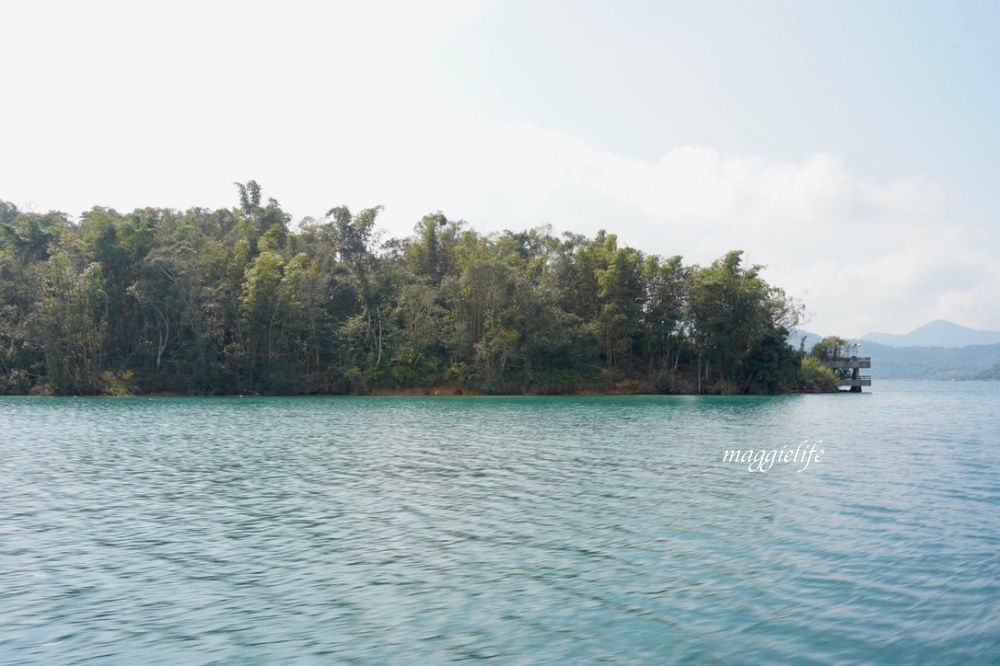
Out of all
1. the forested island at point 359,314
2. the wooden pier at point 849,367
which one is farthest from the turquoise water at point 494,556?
the wooden pier at point 849,367

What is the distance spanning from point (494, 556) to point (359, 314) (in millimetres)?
58745

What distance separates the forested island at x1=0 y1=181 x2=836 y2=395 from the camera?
5988 centimetres

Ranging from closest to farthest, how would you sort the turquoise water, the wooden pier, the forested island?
the turquoise water < the forested island < the wooden pier

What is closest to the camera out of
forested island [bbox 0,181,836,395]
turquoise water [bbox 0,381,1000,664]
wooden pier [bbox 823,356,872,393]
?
turquoise water [bbox 0,381,1000,664]

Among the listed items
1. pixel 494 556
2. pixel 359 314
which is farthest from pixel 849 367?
pixel 494 556

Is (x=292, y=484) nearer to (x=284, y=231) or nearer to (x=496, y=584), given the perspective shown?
(x=496, y=584)

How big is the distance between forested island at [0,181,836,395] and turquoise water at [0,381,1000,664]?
39.1 meters

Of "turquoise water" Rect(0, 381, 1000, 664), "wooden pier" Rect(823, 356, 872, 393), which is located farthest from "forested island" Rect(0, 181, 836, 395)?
"turquoise water" Rect(0, 381, 1000, 664)

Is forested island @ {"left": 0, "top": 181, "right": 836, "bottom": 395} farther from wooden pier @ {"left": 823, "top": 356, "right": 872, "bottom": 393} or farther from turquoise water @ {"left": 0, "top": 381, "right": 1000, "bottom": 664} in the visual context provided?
turquoise water @ {"left": 0, "top": 381, "right": 1000, "bottom": 664}

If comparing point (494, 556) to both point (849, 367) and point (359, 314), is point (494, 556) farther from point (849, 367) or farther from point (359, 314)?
point (849, 367)

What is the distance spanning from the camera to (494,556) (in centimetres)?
1102

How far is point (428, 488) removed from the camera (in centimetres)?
1680

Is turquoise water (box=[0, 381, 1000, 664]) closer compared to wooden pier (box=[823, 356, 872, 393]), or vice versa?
turquoise water (box=[0, 381, 1000, 664])

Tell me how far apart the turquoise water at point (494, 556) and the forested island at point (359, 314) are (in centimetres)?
3911
